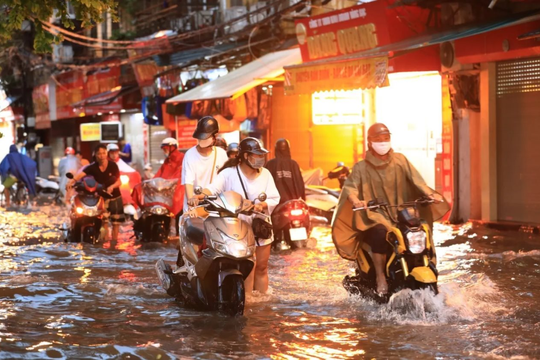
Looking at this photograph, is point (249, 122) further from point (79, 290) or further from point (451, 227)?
point (79, 290)

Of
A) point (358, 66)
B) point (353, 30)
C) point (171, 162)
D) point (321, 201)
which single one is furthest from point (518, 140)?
point (171, 162)

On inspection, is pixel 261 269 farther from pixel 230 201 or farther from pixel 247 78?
pixel 247 78

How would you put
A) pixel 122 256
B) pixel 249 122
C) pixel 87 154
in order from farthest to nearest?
pixel 87 154 → pixel 249 122 → pixel 122 256

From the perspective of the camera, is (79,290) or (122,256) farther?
(122,256)

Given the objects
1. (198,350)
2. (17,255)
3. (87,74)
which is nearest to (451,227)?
(17,255)

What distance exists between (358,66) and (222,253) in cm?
875

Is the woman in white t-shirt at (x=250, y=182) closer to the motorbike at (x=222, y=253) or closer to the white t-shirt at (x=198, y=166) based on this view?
the motorbike at (x=222, y=253)

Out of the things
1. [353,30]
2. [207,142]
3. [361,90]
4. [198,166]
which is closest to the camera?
[207,142]

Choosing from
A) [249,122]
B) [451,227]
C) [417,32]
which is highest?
[417,32]

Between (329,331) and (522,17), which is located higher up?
(522,17)

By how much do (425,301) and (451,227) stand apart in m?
8.78

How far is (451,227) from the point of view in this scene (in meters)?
16.6

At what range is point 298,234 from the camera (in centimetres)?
1337

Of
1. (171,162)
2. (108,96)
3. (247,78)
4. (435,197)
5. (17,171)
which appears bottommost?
(17,171)
